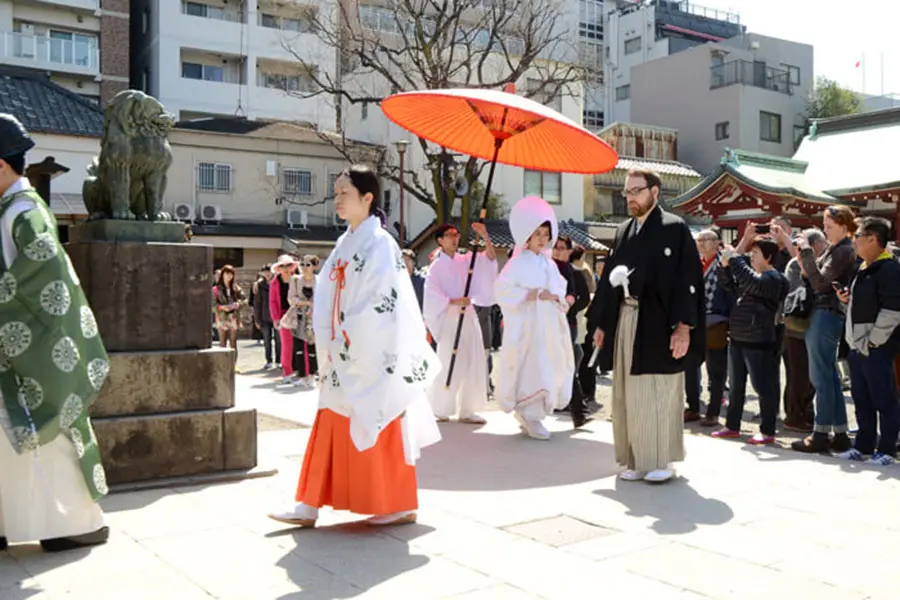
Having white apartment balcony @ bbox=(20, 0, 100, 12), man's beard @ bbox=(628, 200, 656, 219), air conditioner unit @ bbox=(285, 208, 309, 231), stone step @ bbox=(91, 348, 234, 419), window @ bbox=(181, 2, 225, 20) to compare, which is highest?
window @ bbox=(181, 2, 225, 20)

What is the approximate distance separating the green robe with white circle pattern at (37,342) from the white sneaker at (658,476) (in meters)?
3.40

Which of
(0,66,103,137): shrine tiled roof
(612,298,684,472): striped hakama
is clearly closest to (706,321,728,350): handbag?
(612,298,684,472): striped hakama

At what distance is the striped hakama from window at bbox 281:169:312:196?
23.7 meters

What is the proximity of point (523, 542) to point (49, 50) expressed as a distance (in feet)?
97.8

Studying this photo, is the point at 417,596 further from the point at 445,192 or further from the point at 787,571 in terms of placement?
the point at 445,192

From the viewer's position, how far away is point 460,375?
26.3 ft

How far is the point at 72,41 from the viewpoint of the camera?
2884 cm

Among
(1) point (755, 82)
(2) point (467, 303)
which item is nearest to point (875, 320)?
(2) point (467, 303)

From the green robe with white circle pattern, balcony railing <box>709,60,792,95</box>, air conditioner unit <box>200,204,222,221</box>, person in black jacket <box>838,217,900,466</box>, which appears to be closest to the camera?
the green robe with white circle pattern

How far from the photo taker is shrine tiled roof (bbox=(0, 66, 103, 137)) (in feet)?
74.8

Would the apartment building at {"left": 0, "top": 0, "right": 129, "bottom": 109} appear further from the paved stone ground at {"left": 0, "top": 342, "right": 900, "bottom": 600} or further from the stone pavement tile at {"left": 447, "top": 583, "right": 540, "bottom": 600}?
the stone pavement tile at {"left": 447, "top": 583, "right": 540, "bottom": 600}

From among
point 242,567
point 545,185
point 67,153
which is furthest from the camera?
point 545,185

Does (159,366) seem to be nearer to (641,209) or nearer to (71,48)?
(641,209)

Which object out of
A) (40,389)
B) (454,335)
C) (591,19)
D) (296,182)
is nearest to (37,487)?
(40,389)
